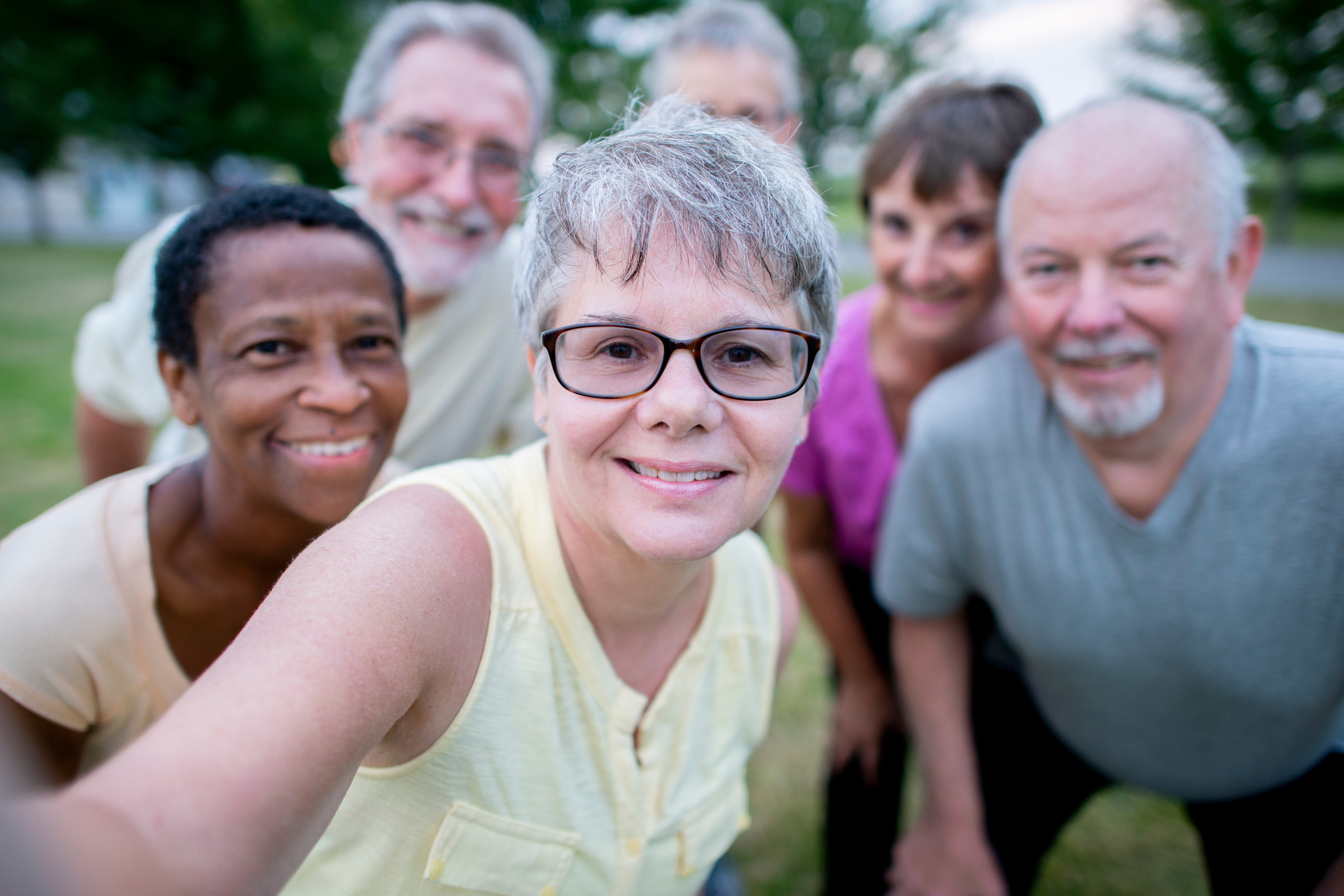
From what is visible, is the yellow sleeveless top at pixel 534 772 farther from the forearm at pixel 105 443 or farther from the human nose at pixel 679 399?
the forearm at pixel 105 443

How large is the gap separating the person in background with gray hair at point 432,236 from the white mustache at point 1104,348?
5.55 ft

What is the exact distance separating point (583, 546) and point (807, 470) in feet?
4.70

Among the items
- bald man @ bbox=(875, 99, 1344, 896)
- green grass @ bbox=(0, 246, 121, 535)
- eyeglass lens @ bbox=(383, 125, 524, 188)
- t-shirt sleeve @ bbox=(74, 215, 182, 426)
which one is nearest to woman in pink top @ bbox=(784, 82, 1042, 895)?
bald man @ bbox=(875, 99, 1344, 896)

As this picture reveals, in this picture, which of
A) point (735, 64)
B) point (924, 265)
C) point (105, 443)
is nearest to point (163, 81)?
point (105, 443)

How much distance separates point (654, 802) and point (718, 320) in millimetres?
990

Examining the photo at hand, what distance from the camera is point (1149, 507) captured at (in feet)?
6.92

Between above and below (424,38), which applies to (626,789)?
below

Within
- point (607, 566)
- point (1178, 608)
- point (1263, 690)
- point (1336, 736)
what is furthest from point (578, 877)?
point (1336, 736)

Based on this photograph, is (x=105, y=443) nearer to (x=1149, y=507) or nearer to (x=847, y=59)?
(x=1149, y=507)

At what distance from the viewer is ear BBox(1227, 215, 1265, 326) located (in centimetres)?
207

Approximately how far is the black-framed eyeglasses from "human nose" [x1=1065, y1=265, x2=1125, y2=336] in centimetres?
98

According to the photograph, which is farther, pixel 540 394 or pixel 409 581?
pixel 540 394

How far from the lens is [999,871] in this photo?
249cm

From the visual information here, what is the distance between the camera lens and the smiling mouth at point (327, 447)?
5.74 feet
